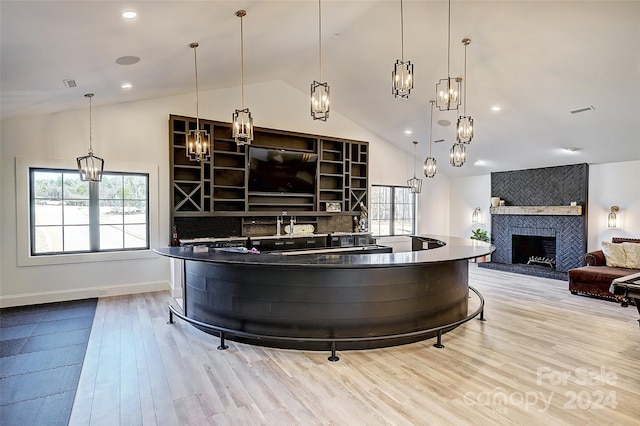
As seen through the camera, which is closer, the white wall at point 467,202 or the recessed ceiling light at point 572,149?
the recessed ceiling light at point 572,149

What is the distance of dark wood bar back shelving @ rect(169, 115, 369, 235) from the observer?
6.27 m

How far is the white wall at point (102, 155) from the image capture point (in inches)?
201

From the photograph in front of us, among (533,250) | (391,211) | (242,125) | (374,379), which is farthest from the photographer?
(391,211)

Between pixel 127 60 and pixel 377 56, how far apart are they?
12.0 ft

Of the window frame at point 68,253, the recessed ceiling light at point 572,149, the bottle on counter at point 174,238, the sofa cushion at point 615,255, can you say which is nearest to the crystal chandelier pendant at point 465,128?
the recessed ceiling light at point 572,149

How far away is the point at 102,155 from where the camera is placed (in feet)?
18.6

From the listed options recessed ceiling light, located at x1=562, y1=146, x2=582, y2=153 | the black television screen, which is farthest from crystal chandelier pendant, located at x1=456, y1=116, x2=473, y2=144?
recessed ceiling light, located at x1=562, y1=146, x2=582, y2=153

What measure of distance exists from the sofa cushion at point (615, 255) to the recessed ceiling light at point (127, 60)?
787 centimetres

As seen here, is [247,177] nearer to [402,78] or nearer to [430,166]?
[430,166]

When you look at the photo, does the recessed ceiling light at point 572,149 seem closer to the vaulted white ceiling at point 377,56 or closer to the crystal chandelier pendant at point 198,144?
the vaulted white ceiling at point 377,56

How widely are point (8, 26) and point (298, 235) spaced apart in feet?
17.6

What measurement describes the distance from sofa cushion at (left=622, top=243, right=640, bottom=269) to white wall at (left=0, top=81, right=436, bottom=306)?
685 centimetres

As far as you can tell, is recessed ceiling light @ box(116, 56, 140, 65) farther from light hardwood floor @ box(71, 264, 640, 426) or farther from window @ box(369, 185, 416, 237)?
window @ box(369, 185, 416, 237)

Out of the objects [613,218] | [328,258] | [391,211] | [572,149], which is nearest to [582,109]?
[572,149]
